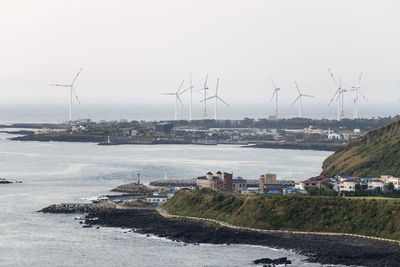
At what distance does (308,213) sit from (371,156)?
3503cm

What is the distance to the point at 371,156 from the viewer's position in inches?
3674

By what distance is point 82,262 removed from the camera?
2048 inches

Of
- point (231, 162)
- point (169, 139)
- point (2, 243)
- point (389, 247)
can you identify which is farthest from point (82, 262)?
point (169, 139)

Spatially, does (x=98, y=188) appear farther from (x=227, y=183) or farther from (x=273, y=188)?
(x=273, y=188)

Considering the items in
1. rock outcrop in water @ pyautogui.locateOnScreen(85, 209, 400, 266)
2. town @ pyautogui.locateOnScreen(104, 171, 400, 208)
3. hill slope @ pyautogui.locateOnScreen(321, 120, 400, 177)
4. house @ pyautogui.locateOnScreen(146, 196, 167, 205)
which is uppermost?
hill slope @ pyautogui.locateOnScreen(321, 120, 400, 177)

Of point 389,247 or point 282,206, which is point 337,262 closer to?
point 389,247

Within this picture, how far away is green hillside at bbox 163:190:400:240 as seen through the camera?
57.3 metres

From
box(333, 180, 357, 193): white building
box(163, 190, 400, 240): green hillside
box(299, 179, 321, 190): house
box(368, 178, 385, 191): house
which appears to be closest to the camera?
box(163, 190, 400, 240): green hillside

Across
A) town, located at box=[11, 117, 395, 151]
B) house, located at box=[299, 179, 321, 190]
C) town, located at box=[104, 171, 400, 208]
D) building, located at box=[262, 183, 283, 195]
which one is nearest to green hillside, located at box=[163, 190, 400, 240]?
building, located at box=[262, 183, 283, 195]

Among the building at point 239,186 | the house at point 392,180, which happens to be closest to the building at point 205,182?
the building at point 239,186

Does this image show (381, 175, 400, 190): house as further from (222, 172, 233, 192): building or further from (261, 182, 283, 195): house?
(222, 172, 233, 192): building

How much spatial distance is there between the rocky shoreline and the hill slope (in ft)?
93.0

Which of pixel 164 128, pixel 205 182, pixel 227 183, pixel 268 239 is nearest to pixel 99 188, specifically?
pixel 205 182

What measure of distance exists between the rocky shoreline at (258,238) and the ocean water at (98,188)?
3.94ft
